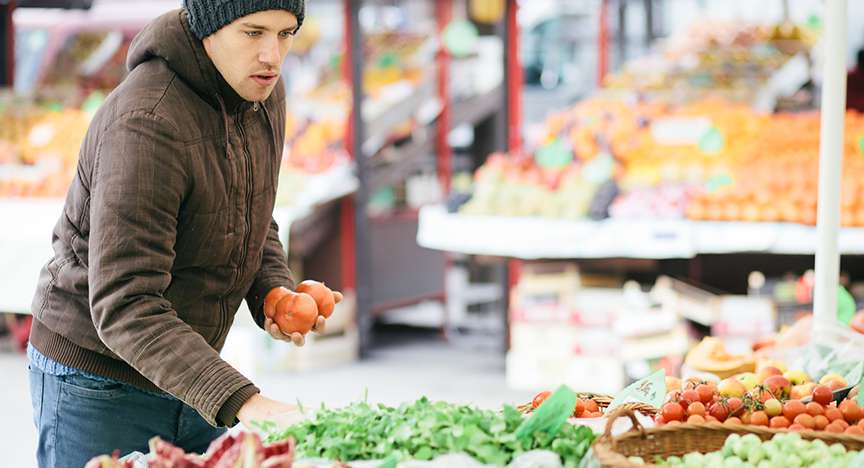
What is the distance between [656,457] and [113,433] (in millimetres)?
1000

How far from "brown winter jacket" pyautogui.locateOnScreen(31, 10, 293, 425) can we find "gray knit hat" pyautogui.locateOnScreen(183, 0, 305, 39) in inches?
1.6

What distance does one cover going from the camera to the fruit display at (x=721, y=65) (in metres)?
6.94

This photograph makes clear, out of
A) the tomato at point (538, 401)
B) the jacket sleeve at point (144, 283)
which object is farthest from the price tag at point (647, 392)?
the jacket sleeve at point (144, 283)

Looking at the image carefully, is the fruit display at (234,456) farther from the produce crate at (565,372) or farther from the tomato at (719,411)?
the produce crate at (565,372)

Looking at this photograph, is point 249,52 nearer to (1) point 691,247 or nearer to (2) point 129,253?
(2) point 129,253

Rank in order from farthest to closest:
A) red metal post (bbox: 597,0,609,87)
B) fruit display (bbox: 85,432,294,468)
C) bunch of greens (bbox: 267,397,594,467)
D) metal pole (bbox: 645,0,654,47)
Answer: metal pole (bbox: 645,0,654,47), red metal post (bbox: 597,0,609,87), bunch of greens (bbox: 267,397,594,467), fruit display (bbox: 85,432,294,468)

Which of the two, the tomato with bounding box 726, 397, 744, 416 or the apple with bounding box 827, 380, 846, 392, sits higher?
the tomato with bounding box 726, 397, 744, 416

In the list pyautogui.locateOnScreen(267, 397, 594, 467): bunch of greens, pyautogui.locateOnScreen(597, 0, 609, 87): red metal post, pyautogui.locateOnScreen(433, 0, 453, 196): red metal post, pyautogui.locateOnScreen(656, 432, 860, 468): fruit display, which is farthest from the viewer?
pyautogui.locateOnScreen(597, 0, 609, 87): red metal post

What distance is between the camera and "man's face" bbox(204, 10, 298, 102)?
200cm

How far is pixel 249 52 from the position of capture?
79.7 inches

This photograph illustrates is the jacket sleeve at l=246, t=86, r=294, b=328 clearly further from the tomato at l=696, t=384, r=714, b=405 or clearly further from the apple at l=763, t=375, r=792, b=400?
the apple at l=763, t=375, r=792, b=400

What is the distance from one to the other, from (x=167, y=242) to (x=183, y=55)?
35 cm

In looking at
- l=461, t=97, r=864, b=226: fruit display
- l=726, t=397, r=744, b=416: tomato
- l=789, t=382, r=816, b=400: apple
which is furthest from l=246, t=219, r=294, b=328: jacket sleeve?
l=461, t=97, r=864, b=226: fruit display

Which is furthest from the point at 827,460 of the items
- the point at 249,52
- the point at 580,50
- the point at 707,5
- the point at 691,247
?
the point at 707,5
